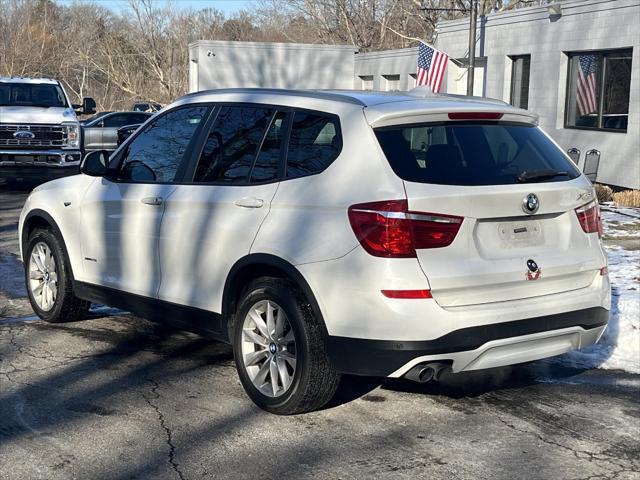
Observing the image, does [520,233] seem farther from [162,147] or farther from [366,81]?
[366,81]

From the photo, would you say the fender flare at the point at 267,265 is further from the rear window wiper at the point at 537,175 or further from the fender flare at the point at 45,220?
the fender flare at the point at 45,220

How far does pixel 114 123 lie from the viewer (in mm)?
27766

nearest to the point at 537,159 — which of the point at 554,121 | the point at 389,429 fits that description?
the point at 389,429

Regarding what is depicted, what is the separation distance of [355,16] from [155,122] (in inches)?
1619

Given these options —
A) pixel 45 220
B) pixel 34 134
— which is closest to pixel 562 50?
pixel 34 134

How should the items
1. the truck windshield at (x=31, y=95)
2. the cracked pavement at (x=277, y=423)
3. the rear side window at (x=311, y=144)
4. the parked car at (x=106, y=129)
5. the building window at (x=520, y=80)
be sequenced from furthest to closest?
the parked car at (x=106, y=129), the building window at (x=520, y=80), the truck windshield at (x=31, y=95), the rear side window at (x=311, y=144), the cracked pavement at (x=277, y=423)

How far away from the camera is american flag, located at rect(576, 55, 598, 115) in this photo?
18047mm

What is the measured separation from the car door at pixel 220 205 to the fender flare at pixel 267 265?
53 millimetres

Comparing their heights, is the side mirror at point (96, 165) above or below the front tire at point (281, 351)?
above

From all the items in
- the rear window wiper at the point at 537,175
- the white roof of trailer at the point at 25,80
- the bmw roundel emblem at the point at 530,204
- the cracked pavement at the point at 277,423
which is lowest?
the cracked pavement at the point at 277,423

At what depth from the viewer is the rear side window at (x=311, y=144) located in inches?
201

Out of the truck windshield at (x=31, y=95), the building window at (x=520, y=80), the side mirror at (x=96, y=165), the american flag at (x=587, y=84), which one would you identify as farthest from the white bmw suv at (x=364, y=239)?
the building window at (x=520, y=80)

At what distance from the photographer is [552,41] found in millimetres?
19219

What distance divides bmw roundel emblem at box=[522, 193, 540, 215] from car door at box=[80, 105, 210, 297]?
2.24 m
